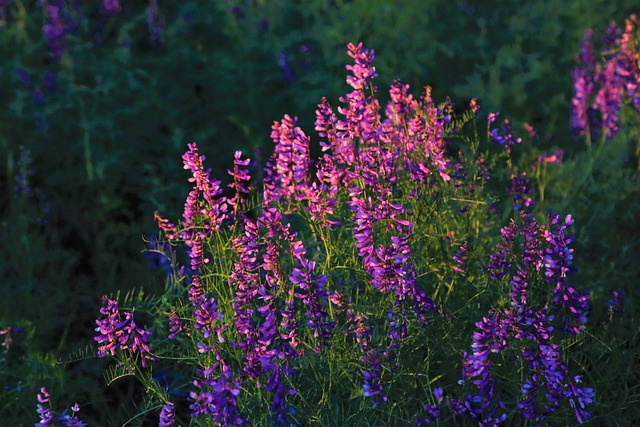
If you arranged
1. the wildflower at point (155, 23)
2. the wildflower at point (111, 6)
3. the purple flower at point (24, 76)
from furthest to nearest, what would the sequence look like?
1. the wildflower at point (111, 6)
2. the wildflower at point (155, 23)
3. the purple flower at point (24, 76)

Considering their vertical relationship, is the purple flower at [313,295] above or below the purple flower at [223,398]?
above

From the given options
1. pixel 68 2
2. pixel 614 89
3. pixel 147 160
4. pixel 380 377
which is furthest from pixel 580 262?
pixel 68 2

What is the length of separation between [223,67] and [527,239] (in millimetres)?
3758

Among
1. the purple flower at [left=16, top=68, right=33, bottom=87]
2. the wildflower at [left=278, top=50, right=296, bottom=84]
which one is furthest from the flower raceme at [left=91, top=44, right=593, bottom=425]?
the purple flower at [left=16, top=68, right=33, bottom=87]

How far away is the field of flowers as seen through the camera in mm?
2871

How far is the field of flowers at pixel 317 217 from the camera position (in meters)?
2.87

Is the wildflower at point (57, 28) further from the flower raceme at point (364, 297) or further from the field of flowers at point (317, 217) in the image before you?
the flower raceme at point (364, 297)

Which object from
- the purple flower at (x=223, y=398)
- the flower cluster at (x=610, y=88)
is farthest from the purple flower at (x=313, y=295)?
the flower cluster at (x=610, y=88)

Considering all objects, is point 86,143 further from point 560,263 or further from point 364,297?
point 560,263

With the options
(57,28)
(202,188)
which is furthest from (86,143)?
(202,188)

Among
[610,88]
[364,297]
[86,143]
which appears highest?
[86,143]

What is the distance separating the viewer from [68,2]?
23.8ft

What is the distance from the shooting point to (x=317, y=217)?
3.06 meters

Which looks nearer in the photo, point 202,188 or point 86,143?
point 202,188
